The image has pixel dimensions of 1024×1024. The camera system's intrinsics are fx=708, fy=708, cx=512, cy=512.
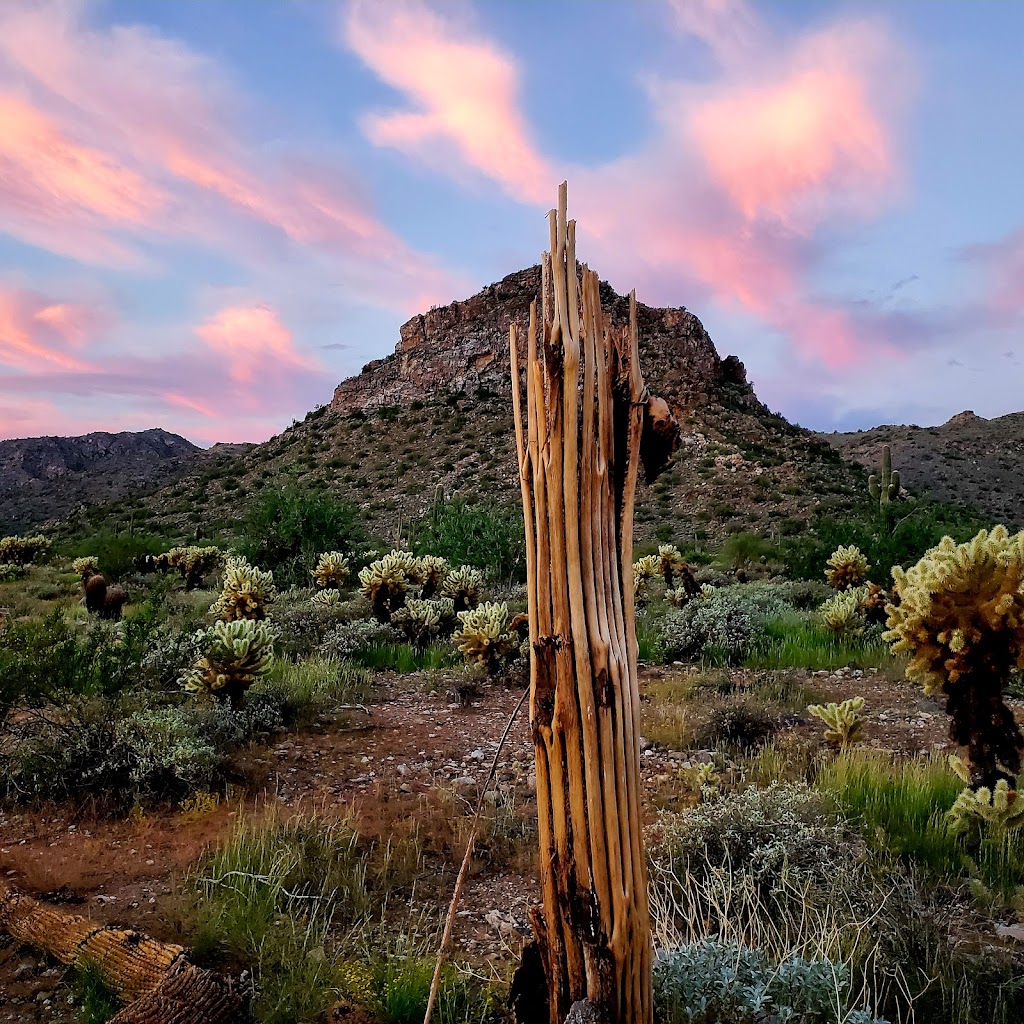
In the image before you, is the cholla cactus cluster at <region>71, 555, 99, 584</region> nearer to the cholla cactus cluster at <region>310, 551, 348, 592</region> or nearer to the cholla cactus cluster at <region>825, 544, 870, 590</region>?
the cholla cactus cluster at <region>310, 551, 348, 592</region>

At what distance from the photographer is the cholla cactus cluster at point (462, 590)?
1073cm

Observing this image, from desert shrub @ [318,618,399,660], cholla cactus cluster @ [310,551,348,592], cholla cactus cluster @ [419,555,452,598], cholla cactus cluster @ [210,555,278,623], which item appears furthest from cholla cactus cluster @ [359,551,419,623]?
cholla cactus cluster @ [310,551,348,592]

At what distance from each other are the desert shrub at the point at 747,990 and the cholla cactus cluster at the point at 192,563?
567 inches

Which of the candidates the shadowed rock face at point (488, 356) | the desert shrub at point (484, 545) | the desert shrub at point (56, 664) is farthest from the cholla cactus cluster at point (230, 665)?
the shadowed rock face at point (488, 356)

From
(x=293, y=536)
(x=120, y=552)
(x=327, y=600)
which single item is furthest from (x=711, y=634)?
(x=120, y=552)

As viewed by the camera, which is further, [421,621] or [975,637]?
[421,621]

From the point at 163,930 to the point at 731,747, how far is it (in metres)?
4.26

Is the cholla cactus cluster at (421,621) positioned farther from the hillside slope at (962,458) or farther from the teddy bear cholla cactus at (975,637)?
the hillside slope at (962,458)

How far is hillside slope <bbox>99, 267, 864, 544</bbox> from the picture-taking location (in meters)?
29.6

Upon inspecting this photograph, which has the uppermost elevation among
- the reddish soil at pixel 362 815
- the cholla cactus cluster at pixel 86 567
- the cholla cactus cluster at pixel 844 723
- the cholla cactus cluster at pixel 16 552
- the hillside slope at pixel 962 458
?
the hillside slope at pixel 962 458

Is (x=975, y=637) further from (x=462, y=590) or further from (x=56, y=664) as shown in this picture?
(x=462, y=590)

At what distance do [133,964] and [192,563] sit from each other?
13.7 metres

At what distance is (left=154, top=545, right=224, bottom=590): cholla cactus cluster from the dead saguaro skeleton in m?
14.5

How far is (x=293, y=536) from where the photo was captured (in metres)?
15.3
